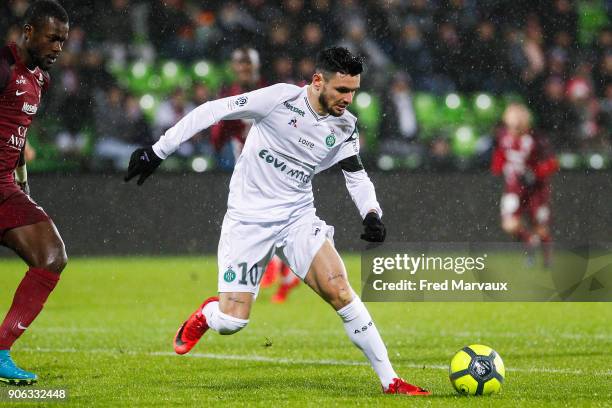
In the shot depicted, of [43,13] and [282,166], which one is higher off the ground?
[43,13]

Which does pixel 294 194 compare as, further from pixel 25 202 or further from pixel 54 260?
pixel 25 202

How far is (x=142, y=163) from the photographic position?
543cm

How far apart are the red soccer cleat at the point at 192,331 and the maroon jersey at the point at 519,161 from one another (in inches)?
349

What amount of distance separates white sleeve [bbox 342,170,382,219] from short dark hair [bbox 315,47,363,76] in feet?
1.87

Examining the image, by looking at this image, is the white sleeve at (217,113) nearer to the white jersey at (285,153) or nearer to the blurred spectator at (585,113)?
the white jersey at (285,153)

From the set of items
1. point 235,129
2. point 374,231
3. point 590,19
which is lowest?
point 374,231

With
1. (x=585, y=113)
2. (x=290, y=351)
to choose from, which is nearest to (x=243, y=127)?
(x=290, y=351)

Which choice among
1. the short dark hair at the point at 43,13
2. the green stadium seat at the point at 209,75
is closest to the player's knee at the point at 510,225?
the green stadium seat at the point at 209,75

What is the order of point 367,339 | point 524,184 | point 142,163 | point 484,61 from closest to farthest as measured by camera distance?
1. point 142,163
2. point 367,339
3. point 524,184
4. point 484,61

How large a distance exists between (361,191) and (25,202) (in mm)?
1777

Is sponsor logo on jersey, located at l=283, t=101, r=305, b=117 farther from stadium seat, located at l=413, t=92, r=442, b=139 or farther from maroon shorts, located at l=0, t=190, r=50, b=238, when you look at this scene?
stadium seat, located at l=413, t=92, r=442, b=139

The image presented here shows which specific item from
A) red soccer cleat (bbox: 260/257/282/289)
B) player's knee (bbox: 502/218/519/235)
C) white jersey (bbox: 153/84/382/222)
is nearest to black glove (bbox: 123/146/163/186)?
white jersey (bbox: 153/84/382/222)

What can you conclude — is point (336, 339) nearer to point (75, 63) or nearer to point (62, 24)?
point (62, 24)

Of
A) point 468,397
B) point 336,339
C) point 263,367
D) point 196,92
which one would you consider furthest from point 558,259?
point 468,397
